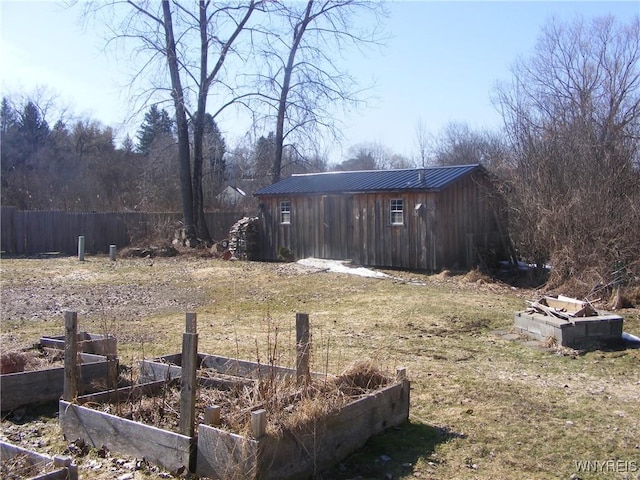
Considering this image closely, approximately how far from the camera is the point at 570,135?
16.3 meters

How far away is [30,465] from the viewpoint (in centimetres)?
408

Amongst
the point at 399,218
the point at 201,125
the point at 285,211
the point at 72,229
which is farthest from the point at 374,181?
the point at 72,229

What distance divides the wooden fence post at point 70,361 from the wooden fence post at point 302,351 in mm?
1895

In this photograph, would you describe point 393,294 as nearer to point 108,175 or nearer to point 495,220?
point 495,220

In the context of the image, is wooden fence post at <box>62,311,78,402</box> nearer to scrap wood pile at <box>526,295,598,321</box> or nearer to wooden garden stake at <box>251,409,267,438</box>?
wooden garden stake at <box>251,409,267,438</box>

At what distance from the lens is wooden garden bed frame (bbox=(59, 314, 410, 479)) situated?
4.16 m

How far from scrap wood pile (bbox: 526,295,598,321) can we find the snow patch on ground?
749 centimetres

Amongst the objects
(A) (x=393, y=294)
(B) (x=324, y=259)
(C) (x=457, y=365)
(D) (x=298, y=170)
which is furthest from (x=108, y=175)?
(C) (x=457, y=365)

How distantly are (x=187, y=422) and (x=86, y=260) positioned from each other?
791 inches

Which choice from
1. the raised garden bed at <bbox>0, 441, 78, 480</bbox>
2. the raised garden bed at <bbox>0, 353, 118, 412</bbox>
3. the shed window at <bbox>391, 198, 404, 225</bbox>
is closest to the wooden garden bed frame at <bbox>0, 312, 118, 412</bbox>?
the raised garden bed at <bbox>0, 353, 118, 412</bbox>

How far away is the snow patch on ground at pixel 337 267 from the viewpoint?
701 inches

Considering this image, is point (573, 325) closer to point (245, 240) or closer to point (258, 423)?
point (258, 423)

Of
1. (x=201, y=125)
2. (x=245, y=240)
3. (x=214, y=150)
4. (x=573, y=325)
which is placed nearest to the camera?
(x=573, y=325)

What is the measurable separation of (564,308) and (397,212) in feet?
31.2
